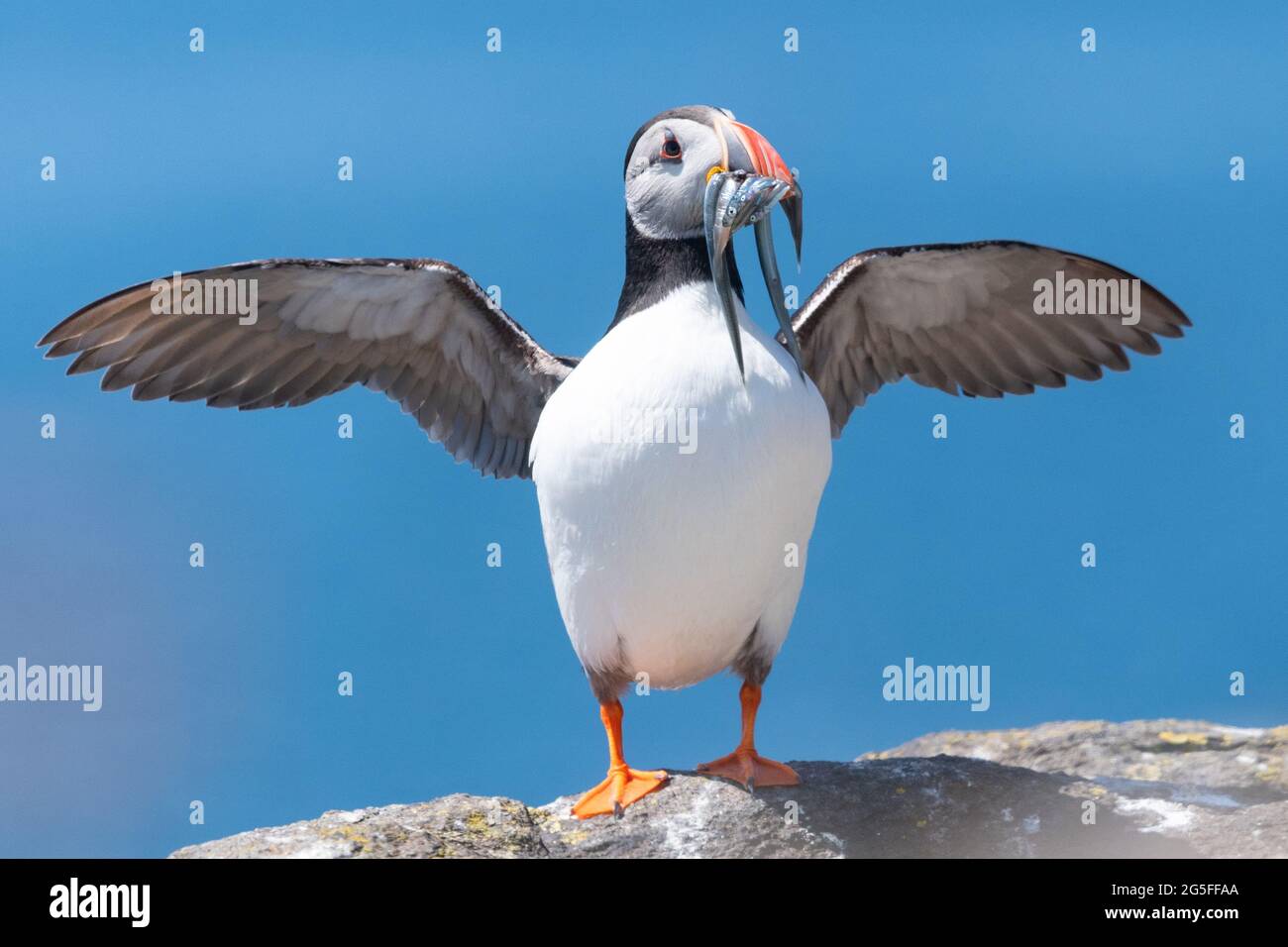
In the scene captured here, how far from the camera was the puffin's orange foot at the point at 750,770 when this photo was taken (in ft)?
27.1

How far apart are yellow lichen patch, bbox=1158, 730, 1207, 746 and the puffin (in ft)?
8.48

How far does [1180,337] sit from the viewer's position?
941 cm

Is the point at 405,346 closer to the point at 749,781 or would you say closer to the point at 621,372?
the point at 621,372

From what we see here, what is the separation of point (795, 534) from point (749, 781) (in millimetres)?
1296

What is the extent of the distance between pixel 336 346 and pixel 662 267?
2314mm

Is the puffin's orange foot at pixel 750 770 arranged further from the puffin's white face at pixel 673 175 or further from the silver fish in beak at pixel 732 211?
the puffin's white face at pixel 673 175

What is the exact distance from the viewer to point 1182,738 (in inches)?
413

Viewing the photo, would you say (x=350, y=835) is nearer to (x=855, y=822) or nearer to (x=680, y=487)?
(x=680, y=487)

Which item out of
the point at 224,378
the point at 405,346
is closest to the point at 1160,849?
the point at 405,346

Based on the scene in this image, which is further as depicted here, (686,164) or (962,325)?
(962,325)

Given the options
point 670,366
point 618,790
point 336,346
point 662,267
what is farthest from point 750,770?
point 336,346

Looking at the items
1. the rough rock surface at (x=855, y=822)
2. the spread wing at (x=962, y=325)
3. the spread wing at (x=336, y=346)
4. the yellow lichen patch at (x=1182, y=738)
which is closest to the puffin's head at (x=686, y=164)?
the spread wing at (x=962, y=325)

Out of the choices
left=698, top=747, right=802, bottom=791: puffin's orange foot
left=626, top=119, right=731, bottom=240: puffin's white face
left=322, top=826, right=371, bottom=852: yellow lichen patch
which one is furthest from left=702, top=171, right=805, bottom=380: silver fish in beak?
left=322, top=826, right=371, bottom=852: yellow lichen patch

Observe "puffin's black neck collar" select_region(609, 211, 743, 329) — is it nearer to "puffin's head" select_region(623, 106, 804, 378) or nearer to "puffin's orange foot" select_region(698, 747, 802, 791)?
"puffin's head" select_region(623, 106, 804, 378)
